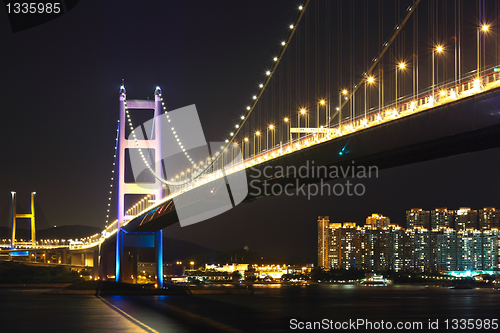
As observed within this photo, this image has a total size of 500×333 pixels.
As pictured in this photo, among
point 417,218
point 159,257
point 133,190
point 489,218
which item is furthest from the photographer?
point 417,218

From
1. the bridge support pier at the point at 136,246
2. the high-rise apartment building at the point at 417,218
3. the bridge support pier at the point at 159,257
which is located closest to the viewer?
the bridge support pier at the point at 159,257

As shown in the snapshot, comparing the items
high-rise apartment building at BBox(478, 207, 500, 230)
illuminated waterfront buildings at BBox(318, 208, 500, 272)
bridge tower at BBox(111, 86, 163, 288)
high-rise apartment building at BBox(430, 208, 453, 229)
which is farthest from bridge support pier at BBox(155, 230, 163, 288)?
high-rise apartment building at BBox(430, 208, 453, 229)

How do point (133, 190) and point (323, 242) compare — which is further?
point (323, 242)

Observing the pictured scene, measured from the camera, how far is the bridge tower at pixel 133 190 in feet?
131

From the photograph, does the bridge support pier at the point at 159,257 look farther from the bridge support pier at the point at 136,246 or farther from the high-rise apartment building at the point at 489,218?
the high-rise apartment building at the point at 489,218

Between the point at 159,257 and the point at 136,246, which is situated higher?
the point at 136,246

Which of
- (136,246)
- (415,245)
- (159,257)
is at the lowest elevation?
(415,245)

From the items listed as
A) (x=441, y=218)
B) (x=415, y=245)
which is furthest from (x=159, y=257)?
(x=441, y=218)

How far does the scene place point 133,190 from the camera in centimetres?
4262

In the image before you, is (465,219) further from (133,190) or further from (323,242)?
(133,190)

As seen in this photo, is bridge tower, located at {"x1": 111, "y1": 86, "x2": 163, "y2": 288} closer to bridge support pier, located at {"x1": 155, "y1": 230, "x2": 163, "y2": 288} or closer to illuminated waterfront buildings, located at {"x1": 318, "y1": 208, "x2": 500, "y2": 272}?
bridge support pier, located at {"x1": 155, "y1": 230, "x2": 163, "y2": 288}

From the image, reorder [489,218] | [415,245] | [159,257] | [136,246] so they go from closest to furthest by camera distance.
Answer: [159,257]
[136,246]
[489,218]
[415,245]

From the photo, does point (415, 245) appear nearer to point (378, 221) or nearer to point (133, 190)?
point (378, 221)

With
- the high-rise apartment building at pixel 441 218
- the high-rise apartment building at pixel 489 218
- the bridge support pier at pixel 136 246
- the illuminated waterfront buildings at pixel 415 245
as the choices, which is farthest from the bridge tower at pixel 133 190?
the high-rise apartment building at pixel 441 218
